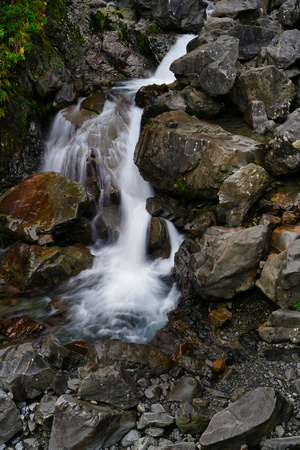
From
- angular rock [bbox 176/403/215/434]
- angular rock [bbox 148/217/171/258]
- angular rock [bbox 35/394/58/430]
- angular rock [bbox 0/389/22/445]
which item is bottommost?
angular rock [bbox 148/217/171/258]

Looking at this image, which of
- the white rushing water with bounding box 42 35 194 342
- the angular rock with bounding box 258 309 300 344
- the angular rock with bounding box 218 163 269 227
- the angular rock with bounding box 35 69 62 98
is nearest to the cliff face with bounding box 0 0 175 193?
the angular rock with bounding box 35 69 62 98

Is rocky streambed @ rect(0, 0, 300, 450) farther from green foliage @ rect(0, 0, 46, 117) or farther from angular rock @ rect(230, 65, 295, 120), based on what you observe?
green foliage @ rect(0, 0, 46, 117)

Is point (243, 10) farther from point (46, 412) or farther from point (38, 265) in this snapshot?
point (46, 412)

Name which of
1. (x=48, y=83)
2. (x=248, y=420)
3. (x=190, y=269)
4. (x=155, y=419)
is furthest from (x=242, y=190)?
(x=48, y=83)

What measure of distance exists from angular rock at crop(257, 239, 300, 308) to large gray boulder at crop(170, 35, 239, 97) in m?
6.08

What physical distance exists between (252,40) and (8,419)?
13.1 meters

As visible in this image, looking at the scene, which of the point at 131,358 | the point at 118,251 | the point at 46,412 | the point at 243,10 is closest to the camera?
the point at 46,412

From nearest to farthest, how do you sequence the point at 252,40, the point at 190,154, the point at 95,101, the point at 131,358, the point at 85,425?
A: the point at 85,425 → the point at 131,358 → the point at 190,154 → the point at 252,40 → the point at 95,101

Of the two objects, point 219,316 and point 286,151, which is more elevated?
point 286,151

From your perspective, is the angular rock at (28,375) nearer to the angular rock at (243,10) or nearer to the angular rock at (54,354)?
the angular rock at (54,354)

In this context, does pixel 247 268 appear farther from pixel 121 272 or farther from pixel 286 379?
pixel 121 272

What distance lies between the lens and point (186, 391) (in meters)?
4.92

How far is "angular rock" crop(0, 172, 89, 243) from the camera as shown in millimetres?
8906

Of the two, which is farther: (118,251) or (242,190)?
(118,251)
